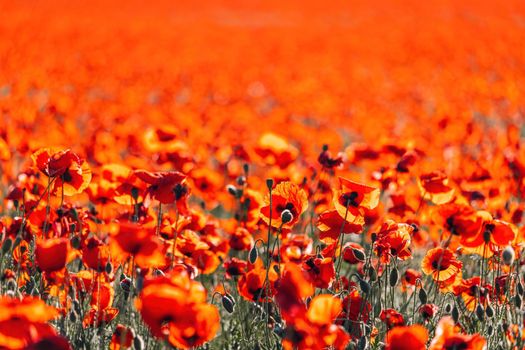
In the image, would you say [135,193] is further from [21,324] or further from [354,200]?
[21,324]

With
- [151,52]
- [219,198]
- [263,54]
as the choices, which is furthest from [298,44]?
[219,198]

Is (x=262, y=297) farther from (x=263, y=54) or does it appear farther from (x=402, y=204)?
(x=263, y=54)

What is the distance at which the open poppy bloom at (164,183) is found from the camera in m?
2.45

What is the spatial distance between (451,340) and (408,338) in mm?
136

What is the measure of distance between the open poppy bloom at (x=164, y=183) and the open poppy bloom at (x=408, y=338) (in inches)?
40.4

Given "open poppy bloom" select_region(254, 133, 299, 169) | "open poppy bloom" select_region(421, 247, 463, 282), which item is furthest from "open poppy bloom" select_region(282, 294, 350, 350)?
"open poppy bloom" select_region(254, 133, 299, 169)

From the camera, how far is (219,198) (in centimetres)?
473

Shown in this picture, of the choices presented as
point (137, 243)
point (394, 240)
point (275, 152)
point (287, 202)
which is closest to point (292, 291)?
point (137, 243)

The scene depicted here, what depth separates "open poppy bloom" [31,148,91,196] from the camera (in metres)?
2.44

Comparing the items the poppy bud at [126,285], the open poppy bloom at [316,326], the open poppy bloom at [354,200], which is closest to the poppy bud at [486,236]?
the open poppy bloom at [354,200]

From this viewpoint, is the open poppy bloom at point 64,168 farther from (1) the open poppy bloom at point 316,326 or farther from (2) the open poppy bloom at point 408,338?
(2) the open poppy bloom at point 408,338

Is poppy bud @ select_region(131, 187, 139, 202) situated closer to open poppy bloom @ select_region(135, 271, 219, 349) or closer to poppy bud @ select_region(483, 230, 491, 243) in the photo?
open poppy bloom @ select_region(135, 271, 219, 349)

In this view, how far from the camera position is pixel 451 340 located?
1.79m

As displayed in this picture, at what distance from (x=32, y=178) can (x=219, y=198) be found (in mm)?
1617
